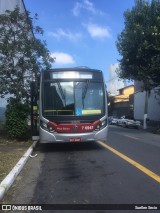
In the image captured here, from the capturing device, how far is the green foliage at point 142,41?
28.9 metres

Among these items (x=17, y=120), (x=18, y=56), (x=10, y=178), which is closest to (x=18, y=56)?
(x=18, y=56)

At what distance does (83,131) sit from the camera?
49.6ft

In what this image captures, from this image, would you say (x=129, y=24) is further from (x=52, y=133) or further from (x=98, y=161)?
(x=98, y=161)

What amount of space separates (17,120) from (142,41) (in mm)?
14311

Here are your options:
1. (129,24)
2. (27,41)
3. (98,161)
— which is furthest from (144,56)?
(98,161)

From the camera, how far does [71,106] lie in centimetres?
1515

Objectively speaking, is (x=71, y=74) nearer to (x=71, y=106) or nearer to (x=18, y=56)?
(x=71, y=106)

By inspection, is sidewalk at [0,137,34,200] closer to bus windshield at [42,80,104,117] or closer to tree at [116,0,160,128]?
bus windshield at [42,80,104,117]

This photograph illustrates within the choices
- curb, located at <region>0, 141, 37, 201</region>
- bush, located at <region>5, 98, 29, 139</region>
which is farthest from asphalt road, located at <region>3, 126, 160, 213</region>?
bush, located at <region>5, 98, 29, 139</region>

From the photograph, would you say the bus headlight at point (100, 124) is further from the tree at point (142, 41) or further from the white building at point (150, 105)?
the white building at point (150, 105)

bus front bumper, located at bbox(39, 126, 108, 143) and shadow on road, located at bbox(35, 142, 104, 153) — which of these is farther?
shadow on road, located at bbox(35, 142, 104, 153)

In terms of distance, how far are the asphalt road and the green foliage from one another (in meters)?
16.1

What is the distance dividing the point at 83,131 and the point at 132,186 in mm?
6739

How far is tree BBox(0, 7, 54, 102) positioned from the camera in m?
19.3
